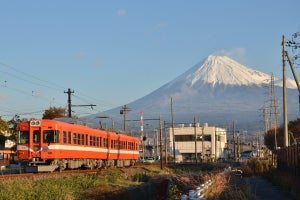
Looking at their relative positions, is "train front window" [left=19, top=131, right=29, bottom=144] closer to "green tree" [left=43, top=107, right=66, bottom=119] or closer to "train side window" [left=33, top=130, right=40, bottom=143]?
"train side window" [left=33, top=130, right=40, bottom=143]

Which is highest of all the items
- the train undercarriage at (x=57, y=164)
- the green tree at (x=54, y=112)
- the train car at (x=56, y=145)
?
the green tree at (x=54, y=112)

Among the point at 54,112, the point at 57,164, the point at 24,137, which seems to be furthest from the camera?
the point at 54,112

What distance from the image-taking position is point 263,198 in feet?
80.4

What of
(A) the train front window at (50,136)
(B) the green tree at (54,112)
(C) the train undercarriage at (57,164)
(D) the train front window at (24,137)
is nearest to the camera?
(C) the train undercarriage at (57,164)

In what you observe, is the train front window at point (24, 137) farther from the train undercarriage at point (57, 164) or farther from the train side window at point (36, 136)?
the train undercarriage at point (57, 164)

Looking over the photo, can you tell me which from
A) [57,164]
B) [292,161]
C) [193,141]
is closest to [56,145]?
[57,164]

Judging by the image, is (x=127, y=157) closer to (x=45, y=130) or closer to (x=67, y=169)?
(x=67, y=169)

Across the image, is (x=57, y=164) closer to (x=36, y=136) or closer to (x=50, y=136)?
(x=50, y=136)

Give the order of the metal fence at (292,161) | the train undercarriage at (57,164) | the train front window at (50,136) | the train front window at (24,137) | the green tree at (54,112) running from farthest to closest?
the green tree at (54,112) < the train front window at (24,137) < the train front window at (50,136) < the train undercarriage at (57,164) < the metal fence at (292,161)

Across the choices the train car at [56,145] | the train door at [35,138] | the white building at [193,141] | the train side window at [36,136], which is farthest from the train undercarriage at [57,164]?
the white building at [193,141]

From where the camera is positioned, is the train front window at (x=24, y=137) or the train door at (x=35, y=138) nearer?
the train door at (x=35, y=138)

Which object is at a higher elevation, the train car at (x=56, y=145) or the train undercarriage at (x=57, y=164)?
the train car at (x=56, y=145)

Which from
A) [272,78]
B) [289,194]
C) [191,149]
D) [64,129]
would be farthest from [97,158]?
[191,149]

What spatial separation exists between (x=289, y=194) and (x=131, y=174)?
15.0m
